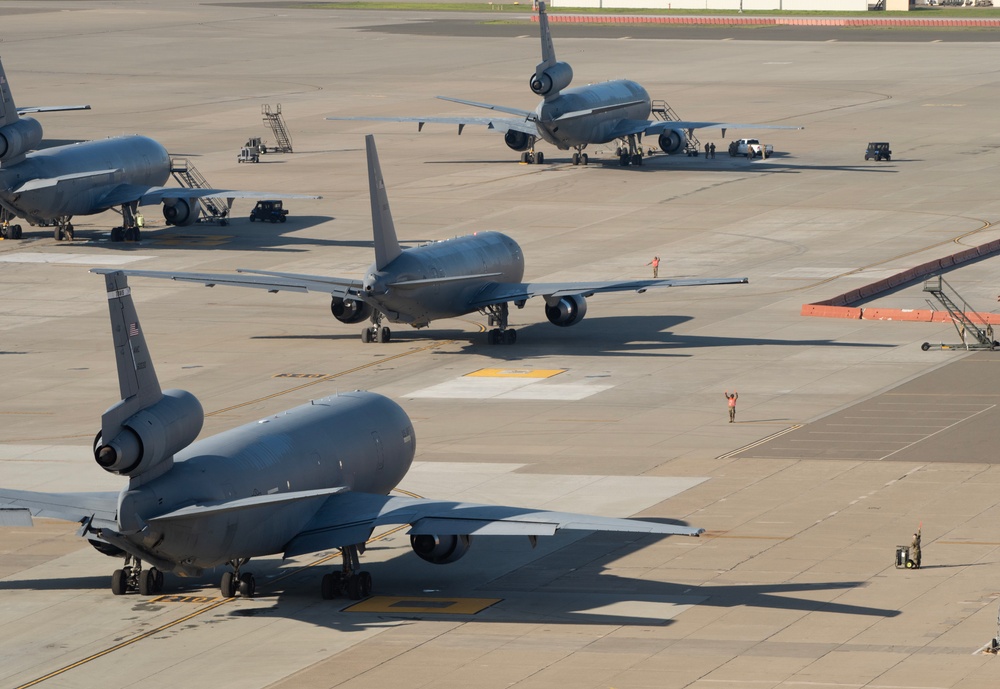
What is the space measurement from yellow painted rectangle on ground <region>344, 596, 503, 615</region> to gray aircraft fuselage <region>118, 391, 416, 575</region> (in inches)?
107

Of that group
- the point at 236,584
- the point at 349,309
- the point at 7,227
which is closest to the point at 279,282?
the point at 349,309

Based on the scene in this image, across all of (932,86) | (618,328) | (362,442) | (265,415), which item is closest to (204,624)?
(362,442)

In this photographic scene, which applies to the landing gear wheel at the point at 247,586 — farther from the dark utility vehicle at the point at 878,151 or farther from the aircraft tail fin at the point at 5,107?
the dark utility vehicle at the point at 878,151

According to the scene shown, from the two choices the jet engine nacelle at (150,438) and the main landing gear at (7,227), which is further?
the main landing gear at (7,227)

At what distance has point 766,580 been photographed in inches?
1861

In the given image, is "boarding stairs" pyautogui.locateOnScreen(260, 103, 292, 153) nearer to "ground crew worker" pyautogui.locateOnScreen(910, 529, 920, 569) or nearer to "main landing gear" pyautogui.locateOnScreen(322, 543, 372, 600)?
"main landing gear" pyautogui.locateOnScreen(322, 543, 372, 600)

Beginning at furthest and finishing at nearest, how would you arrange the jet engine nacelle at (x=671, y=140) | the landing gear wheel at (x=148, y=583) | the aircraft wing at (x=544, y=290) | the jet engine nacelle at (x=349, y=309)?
the jet engine nacelle at (x=671, y=140)
the jet engine nacelle at (x=349, y=309)
the aircraft wing at (x=544, y=290)
the landing gear wheel at (x=148, y=583)

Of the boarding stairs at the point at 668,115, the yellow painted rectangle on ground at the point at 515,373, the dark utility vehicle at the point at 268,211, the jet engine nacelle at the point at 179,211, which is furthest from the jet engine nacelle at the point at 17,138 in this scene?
the boarding stairs at the point at 668,115

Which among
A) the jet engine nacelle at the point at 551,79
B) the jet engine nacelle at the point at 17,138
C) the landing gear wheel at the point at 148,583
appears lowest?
the landing gear wheel at the point at 148,583

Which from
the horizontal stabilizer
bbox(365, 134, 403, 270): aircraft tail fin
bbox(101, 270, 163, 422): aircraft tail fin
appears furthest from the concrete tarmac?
bbox(101, 270, 163, 422): aircraft tail fin

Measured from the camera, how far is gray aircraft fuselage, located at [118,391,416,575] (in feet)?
142

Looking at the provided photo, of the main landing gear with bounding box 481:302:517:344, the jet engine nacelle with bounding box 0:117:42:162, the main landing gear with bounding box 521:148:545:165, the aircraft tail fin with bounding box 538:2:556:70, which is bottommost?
the main landing gear with bounding box 481:302:517:344

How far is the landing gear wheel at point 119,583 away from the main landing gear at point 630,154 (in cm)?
9083

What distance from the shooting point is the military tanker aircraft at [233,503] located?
1668 inches
